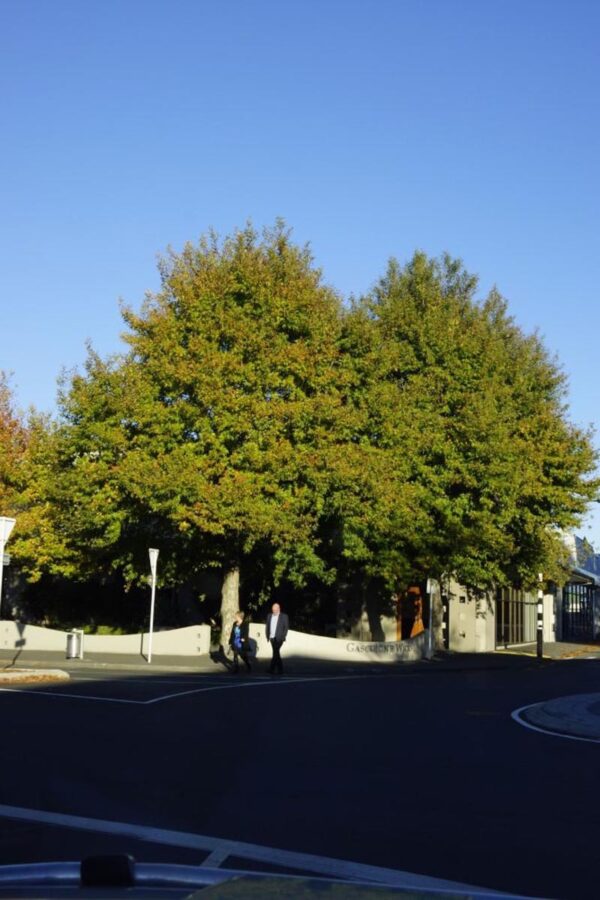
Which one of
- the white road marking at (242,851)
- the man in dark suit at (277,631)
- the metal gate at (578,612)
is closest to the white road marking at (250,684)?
the man in dark suit at (277,631)

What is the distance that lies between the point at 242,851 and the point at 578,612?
75.2 m

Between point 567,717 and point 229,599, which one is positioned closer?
point 567,717

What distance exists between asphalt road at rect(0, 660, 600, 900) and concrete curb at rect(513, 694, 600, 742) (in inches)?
20.7

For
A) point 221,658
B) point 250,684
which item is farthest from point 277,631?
point 221,658

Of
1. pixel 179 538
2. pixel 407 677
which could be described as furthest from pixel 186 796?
pixel 179 538

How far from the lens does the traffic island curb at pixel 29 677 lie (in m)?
22.5

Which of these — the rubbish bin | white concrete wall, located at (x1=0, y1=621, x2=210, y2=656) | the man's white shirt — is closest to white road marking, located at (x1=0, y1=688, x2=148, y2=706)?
the man's white shirt

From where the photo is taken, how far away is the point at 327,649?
34.7 meters

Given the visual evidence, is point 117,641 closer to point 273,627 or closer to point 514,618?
point 273,627

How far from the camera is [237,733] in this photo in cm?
1425

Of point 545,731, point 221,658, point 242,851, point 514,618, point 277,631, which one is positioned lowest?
point 242,851

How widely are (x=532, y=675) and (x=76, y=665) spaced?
39.4ft

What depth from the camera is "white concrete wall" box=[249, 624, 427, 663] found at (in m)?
34.4

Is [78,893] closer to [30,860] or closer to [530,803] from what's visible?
[30,860]
